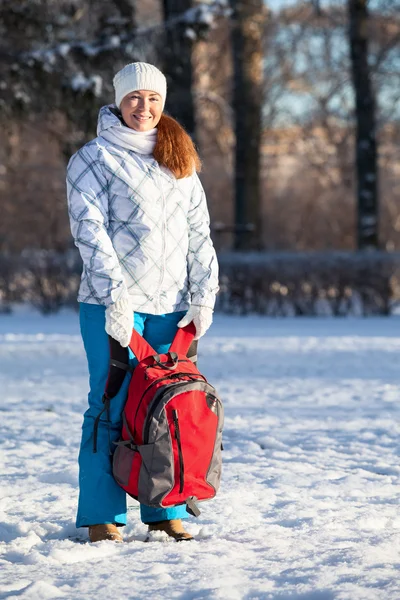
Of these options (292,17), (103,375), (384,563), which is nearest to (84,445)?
(103,375)

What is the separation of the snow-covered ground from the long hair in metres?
1.44

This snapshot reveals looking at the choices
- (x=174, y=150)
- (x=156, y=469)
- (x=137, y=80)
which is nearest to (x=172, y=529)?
(x=156, y=469)

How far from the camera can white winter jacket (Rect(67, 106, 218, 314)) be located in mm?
3777

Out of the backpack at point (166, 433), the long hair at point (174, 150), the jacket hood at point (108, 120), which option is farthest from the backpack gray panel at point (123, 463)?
the jacket hood at point (108, 120)

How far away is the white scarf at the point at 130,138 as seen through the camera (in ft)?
12.9

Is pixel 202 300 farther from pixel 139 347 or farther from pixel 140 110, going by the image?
pixel 140 110

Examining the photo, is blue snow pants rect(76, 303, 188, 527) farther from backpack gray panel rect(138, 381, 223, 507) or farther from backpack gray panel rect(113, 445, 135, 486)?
backpack gray panel rect(138, 381, 223, 507)

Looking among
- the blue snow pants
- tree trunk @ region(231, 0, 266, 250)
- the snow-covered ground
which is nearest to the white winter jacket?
the blue snow pants

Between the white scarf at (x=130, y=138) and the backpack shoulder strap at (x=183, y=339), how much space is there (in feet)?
2.34

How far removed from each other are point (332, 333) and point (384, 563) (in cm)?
916

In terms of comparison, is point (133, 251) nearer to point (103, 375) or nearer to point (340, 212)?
point (103, 375)

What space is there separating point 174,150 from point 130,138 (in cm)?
18

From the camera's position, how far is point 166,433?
3.71 metres

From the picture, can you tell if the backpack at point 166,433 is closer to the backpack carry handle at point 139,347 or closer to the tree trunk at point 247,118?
the backpack carry handle at point 139,347
